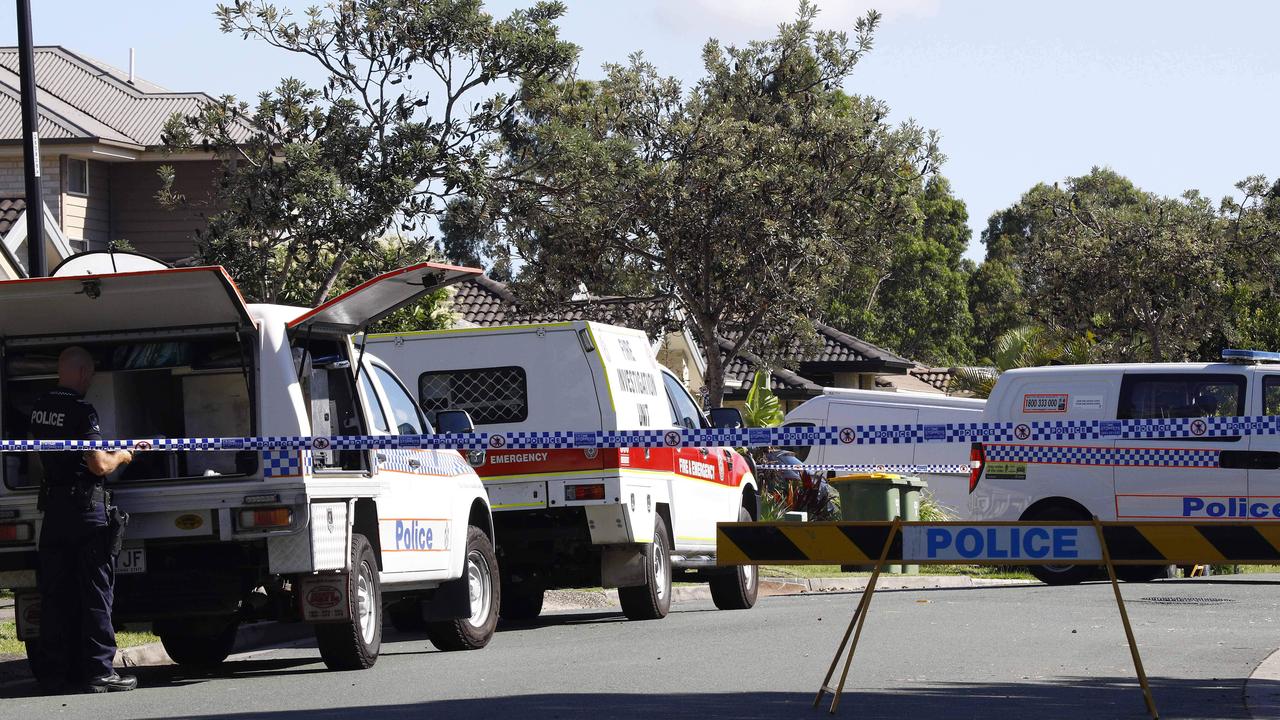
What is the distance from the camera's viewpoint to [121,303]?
9602 millimetres

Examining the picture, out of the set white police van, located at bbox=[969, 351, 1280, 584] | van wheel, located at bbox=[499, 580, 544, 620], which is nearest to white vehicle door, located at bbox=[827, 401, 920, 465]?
white police van, located at bbox=[969, 351, 1280, 584]

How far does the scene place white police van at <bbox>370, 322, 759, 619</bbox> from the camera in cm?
1307

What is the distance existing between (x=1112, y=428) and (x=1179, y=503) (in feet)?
23.8

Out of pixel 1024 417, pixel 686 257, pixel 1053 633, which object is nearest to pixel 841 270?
pixel 686 257

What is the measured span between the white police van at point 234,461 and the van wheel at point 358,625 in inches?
0.5

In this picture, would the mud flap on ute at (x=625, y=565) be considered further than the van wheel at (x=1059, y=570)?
No

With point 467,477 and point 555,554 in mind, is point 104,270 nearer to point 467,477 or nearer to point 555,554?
point 467,477

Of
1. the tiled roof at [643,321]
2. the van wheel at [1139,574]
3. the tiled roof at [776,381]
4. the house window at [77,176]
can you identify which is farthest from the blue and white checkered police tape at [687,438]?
the tiled roof at [776,381]

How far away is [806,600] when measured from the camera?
1622 centimetres

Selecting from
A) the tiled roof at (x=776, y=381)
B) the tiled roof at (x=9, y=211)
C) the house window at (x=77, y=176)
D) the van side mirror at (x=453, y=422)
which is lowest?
the van side mirror at (x=453, y=422)

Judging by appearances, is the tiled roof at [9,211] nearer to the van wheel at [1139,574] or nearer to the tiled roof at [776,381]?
the van wheel at [1139,574]

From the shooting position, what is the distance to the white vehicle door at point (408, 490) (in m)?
10.5

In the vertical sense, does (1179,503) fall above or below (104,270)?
below

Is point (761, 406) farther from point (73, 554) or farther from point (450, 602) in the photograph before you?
point (73, 554)
